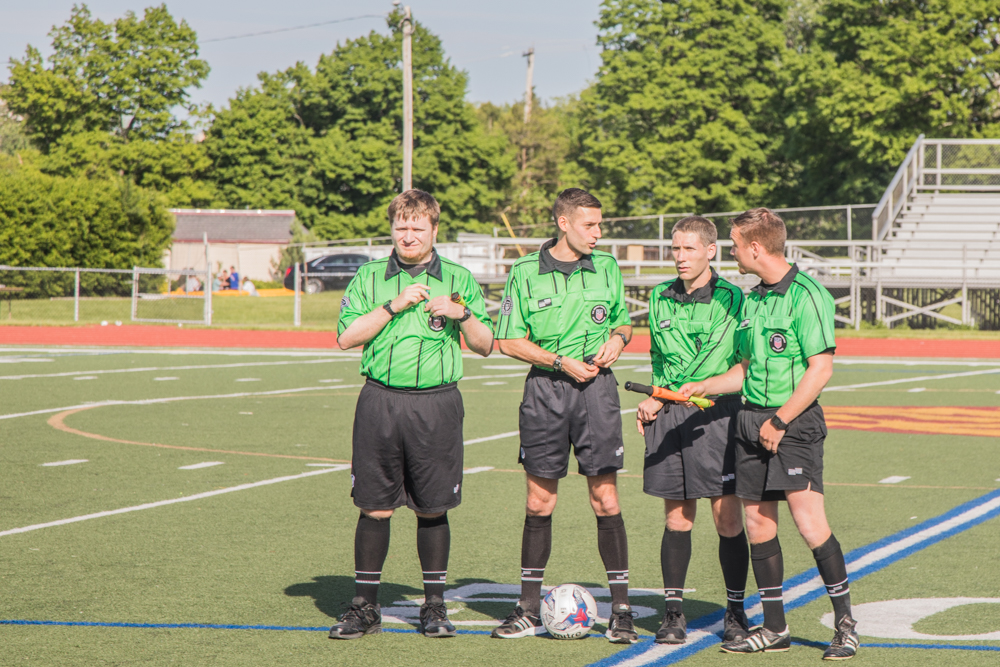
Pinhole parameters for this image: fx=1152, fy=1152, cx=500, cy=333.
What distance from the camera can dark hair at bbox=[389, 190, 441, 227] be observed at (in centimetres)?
523

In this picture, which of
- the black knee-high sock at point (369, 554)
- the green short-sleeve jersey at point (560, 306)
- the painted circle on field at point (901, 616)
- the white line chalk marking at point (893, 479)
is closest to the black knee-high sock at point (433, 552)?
the black knee-high sock at point (369, 554)

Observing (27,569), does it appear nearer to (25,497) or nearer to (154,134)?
(25,497)

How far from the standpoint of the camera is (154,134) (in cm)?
6469

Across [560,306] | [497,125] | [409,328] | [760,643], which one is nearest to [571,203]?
[560,306]

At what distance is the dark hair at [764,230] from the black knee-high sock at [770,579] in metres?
1.28

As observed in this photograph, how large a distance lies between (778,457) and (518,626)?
1.40 m

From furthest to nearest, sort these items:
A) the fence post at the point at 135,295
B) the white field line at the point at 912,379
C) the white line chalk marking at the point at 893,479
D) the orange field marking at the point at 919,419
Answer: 1. the fence post at the point at 135,295
2. the white field line at the point at 912,379
3. the orange field marking at the point at 919,419
4. the white line chalk marking at the point at 893,479

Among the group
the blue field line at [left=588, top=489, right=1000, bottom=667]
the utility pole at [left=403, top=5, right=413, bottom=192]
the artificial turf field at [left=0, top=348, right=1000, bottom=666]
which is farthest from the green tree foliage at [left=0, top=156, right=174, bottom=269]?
the blue field line at [left=588, top=489, right=1000, bottom=667]

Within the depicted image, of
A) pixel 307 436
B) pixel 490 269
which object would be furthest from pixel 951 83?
pixel 307 436

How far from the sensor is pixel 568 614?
17.1ft

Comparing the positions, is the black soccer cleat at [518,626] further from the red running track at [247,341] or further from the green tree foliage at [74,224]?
the green tree foliage at [74,224]

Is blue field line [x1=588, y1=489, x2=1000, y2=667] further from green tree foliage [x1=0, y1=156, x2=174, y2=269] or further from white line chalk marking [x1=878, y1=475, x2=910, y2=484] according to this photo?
green tree foliage [x1=0, y1=156, x2=174, y2=269]

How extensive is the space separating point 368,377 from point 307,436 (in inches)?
268

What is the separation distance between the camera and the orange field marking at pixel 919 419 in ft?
40.9
